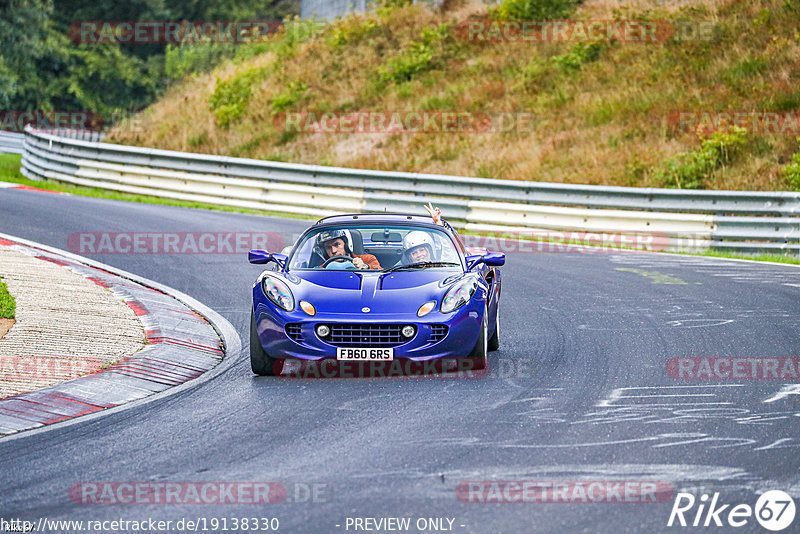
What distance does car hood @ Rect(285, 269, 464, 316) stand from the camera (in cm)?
857

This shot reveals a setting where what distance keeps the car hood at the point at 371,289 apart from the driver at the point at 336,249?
506 mm

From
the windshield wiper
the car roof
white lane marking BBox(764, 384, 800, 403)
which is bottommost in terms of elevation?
white lane marking BBox(764, 384, 800, 403)

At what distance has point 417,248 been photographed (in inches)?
382

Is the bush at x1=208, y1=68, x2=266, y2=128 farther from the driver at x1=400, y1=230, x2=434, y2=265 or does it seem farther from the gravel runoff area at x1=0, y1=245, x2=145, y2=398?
the driver at x1=400, y1=230, x2=434, y2=265

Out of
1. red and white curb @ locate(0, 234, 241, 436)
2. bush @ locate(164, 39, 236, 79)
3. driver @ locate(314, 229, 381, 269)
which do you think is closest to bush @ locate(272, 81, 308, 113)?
bush @ locate(164, 39, 236, 79)

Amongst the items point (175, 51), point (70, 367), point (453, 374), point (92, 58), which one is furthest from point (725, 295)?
point (92, 58)

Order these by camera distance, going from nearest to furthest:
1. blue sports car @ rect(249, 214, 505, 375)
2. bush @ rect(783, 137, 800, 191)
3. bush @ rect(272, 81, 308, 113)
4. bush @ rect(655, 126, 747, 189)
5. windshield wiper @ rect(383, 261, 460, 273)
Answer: blue sports car @ rect(249, 214, 505, 375) < windshield wiper @ rect(383, 261, 460, 273) < bush @ rect(783, 137, 800, 191) < bush @ rect(655, 126, 747, 189) < bush @ rect(272, 81, 308, 113)

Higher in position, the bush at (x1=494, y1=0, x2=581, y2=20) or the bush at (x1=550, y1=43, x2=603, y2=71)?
the bush at (x1=494, y1=0, x2=581, y2=20)

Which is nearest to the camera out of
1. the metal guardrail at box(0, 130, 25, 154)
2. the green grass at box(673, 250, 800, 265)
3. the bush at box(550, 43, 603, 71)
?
the green grass at box(673, 250, 800, 265)

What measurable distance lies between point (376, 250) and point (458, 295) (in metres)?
1.59

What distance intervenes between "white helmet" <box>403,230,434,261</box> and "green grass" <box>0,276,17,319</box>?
3907 millimetres

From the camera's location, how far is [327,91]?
31812 millimetres

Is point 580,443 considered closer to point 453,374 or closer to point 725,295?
point 453,374

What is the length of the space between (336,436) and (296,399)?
122cm
